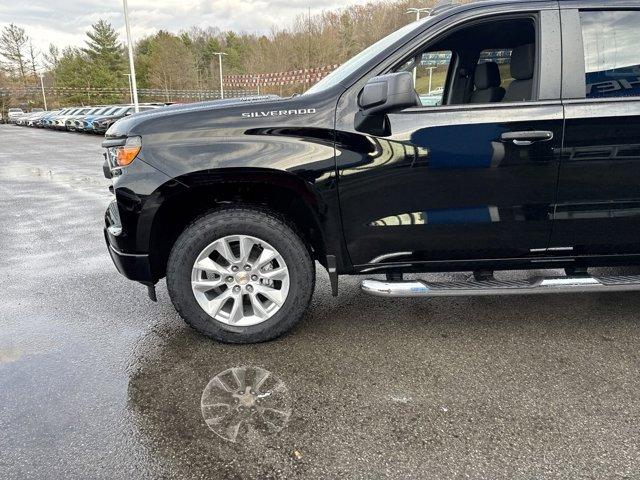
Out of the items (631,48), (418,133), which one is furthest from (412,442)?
(631,48)

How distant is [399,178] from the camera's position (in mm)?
2818

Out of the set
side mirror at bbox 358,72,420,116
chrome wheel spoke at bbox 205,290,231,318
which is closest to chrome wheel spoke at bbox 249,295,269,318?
chrome wheel spoke at bbox 205,290,231,318

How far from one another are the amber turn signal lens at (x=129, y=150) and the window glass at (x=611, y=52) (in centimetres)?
262

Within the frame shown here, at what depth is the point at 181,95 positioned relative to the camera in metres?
60.6

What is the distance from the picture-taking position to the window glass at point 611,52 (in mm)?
2854

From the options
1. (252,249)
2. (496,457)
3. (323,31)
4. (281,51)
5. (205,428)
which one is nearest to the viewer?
(496,457)

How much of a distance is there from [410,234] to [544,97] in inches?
43.2

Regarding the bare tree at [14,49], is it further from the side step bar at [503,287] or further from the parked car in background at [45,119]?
the side step bar at [503,287]

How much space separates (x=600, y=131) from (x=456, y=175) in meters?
0.85

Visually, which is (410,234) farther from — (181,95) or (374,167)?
(181,95)

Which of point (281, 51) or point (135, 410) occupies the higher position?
point (281, 51)

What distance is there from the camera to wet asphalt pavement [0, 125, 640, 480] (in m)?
2.08

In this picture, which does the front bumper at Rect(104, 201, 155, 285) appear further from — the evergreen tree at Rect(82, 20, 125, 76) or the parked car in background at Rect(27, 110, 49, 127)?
the evergreen tree at Rect(82, 20, 125, 76)

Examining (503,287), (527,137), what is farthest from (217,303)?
(527,137)
